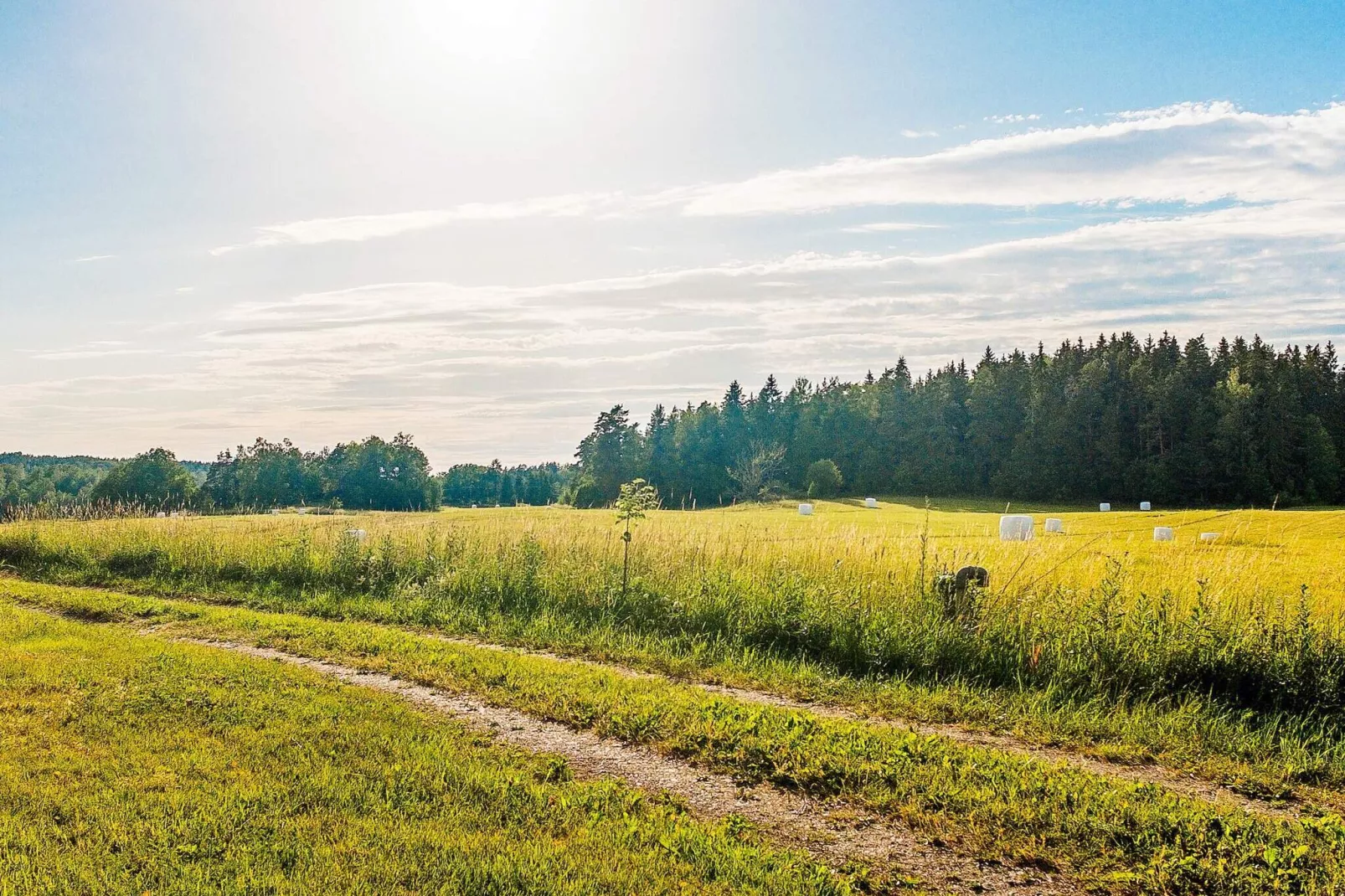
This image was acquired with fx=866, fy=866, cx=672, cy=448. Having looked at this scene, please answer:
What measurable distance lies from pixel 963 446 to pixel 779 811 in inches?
3505

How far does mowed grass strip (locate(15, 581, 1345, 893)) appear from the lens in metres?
5.29

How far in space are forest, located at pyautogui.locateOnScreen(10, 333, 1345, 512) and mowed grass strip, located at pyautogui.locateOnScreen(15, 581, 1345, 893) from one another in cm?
5713

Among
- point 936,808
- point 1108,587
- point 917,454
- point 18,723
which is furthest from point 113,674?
point 917,454

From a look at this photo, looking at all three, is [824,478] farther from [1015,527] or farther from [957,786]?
[957,786]

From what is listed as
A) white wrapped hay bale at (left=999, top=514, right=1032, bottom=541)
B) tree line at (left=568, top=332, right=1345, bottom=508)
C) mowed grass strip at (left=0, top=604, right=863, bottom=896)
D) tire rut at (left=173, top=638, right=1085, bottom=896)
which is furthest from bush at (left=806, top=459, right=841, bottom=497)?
mowed grass strip at (left=0, top=604, right=863, bottom=896)

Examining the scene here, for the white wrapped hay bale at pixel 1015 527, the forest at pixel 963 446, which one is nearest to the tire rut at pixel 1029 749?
the white wrapped hay bale at pixel 1015 527

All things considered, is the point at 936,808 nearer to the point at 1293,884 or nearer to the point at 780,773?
the point at 780,773

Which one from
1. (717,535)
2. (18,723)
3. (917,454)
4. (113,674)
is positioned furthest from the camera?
(917,454)

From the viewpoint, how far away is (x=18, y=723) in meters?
7.28

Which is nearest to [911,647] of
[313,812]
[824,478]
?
[313,812]

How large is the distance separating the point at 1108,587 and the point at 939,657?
262cm

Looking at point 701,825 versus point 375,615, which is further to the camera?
point 375,615

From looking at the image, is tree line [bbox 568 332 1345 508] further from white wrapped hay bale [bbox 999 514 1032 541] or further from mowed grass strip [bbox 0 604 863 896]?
mowed grass strip [bbox 0 604 863 896]

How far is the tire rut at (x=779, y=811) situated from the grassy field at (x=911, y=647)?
0.69 feet
